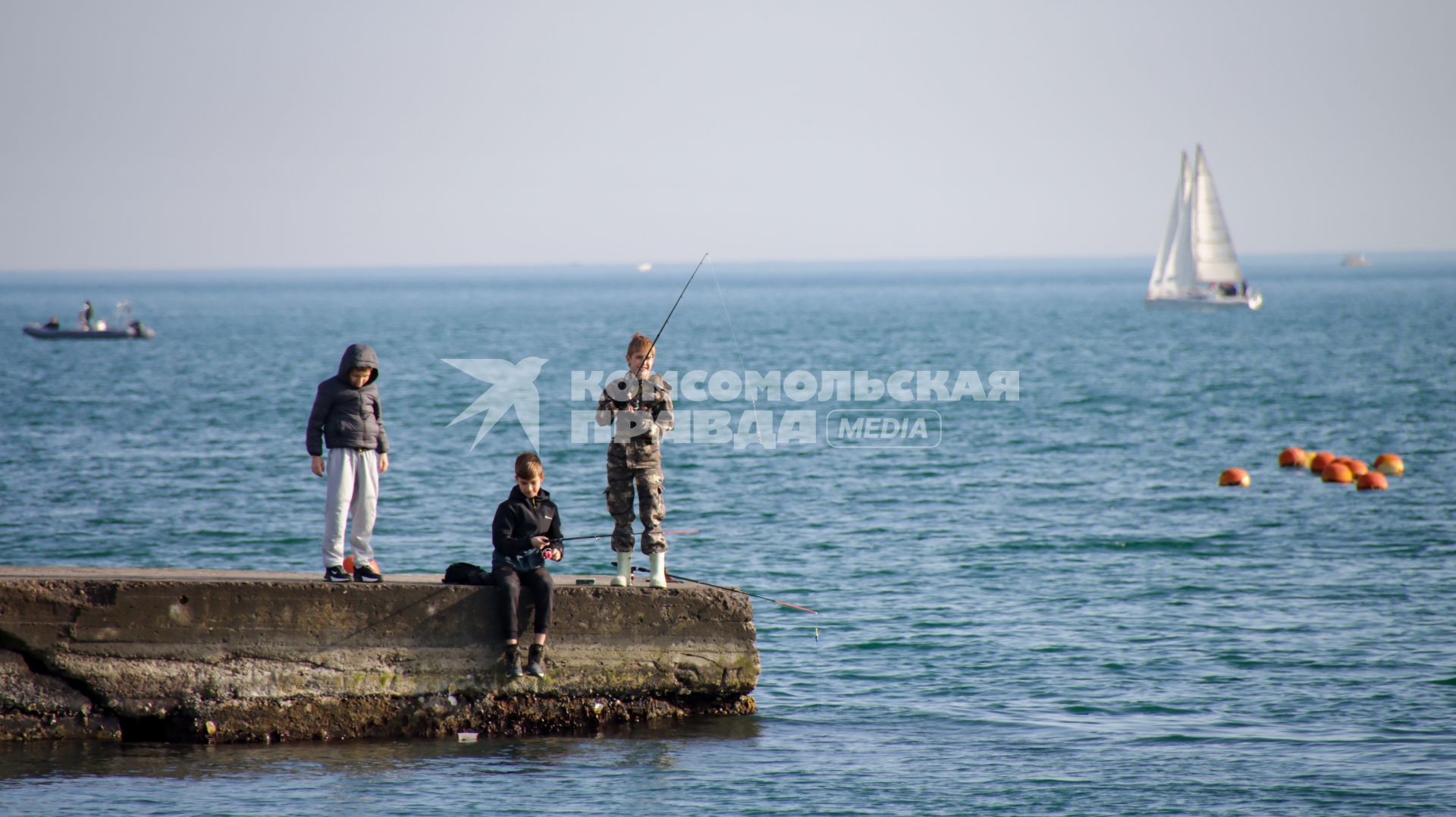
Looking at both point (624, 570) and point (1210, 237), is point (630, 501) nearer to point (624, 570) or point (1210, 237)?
point (624, 570)

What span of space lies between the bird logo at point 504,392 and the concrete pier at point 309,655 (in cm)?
2278

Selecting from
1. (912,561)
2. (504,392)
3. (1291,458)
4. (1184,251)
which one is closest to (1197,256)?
(1184,251)

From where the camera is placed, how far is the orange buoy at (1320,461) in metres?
27.5

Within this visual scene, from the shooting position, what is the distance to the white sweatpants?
945 centimetres

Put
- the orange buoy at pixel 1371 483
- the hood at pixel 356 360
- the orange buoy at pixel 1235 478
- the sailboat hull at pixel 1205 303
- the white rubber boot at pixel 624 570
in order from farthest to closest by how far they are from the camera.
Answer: the sailboat hull at pixel 1205 303, the orange buoy at pixel 1235 478, the orange buoy at pixel 1371 483, the white rubber boot at pixel 624 570, the hood at pixel 356 360

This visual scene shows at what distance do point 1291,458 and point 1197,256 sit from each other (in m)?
76.7

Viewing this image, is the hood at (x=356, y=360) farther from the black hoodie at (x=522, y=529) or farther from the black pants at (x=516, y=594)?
the black pants at (x=516, y=594)

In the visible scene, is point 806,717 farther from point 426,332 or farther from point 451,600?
point 426,332

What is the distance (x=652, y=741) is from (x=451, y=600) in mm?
1698

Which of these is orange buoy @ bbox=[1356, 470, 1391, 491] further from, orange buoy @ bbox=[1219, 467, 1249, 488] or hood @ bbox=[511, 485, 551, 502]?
hood @ bbox=[511, 485, 551, 502]

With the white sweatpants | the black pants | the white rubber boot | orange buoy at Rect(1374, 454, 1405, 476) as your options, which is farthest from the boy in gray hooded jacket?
orange buoy at Rect(1374, 454, 1405, 476)

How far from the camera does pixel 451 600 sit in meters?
9.59

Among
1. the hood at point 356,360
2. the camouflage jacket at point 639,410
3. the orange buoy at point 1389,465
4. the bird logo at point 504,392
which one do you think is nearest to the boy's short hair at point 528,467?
the camouflage jacket at point 639,410

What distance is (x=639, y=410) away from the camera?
31.2 ft
